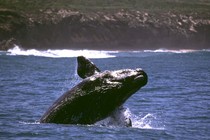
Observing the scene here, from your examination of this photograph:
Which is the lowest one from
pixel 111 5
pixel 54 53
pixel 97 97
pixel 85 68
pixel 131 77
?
pixel 54 53

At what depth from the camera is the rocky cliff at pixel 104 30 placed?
12862 cm

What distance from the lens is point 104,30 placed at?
468 ft

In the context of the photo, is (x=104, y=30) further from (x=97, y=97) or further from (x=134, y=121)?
(x=97, y=97)

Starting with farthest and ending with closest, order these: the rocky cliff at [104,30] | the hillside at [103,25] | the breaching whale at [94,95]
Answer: the hillside at [103,25], the rocky cliff at [104,30], the breaching whale at [94,95]

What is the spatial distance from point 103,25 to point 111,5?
18.0 metres

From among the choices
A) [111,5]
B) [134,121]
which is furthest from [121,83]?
[111,5]

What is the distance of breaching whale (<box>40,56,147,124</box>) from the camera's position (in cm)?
2011

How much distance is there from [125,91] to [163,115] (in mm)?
7175

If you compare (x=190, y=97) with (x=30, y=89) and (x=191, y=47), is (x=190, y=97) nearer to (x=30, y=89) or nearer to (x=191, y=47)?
(x=30, y=89)

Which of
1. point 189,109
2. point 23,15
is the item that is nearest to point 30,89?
point 189,109

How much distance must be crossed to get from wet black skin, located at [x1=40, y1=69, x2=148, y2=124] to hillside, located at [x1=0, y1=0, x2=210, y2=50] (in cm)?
9796

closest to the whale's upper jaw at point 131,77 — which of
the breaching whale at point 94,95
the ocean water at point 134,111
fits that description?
the breaching whale at point 94,95

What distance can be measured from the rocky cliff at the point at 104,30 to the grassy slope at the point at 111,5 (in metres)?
3.88

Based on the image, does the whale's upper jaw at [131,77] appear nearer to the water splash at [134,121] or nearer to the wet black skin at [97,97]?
the wet black skin at [97,97]
